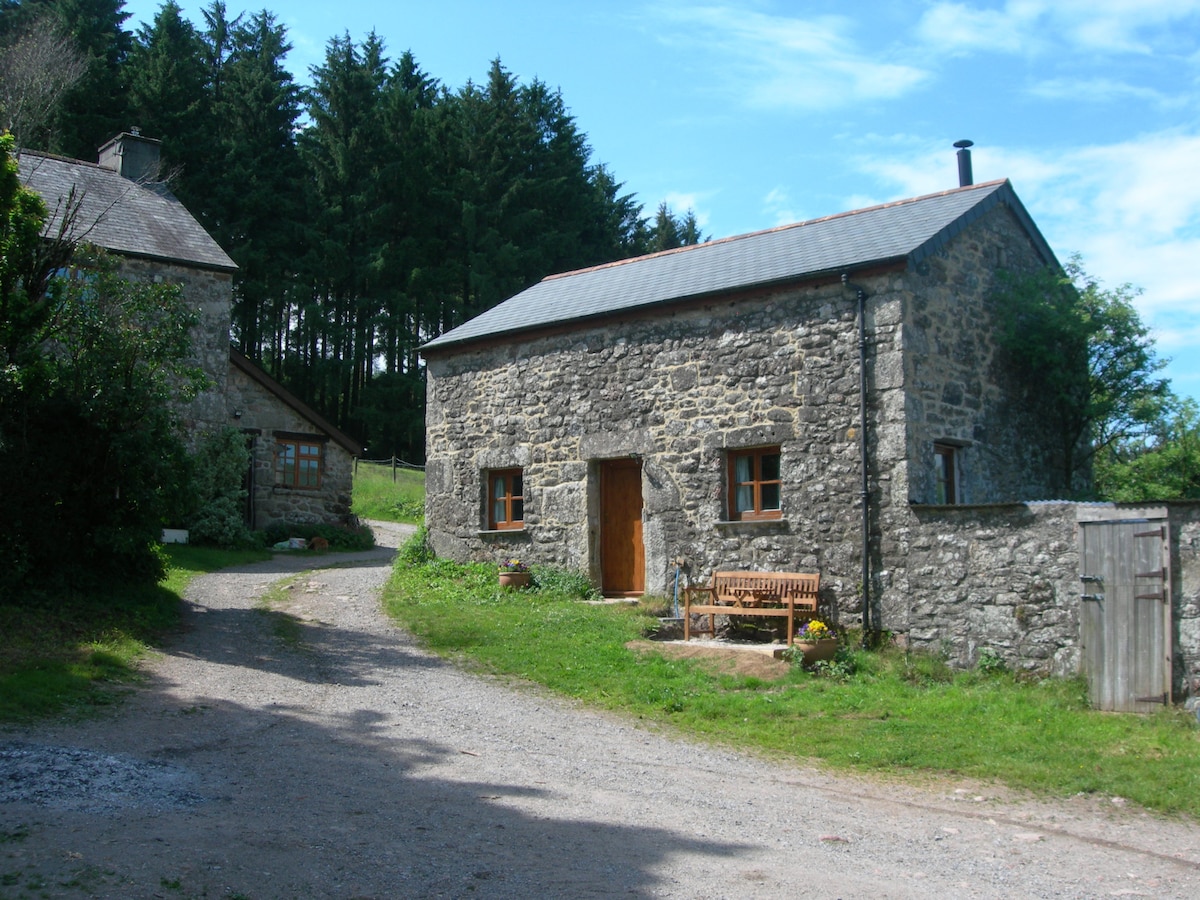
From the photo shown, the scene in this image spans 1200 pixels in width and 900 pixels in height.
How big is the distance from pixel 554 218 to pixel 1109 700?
32529mm

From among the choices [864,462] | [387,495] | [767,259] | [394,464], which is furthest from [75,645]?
[394,464]

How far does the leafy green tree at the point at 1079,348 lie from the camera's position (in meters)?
13.2

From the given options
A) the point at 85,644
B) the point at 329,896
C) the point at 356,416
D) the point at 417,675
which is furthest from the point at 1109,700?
the point at 356,416

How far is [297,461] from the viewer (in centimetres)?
2322

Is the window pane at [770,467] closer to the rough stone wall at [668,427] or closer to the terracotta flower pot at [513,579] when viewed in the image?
the rough stone wall at [668,427]

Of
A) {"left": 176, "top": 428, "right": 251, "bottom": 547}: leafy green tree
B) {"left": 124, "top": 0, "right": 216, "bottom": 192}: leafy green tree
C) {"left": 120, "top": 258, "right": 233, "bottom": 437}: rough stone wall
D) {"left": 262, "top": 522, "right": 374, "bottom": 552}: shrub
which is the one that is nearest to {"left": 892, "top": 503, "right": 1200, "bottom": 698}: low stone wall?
{"left": 176, "top": 428, "right": 251, "bottom": 547}: leafy green tree

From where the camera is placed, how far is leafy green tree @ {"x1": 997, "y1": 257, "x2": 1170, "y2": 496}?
13.2 metres

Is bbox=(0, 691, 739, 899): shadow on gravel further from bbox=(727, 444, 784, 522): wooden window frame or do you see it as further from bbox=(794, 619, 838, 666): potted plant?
bbox=(727, 444, 784, 522): wooden window frame

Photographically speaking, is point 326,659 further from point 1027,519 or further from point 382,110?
point 382,110

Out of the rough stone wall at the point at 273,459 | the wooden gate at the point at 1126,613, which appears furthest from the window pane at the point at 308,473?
the wooden gate at the point at 1126,613

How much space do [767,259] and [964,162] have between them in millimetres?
3736

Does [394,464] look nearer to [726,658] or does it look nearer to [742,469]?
[742,469]

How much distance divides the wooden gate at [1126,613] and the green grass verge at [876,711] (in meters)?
0.29

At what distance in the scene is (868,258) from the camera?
38.6 feet
